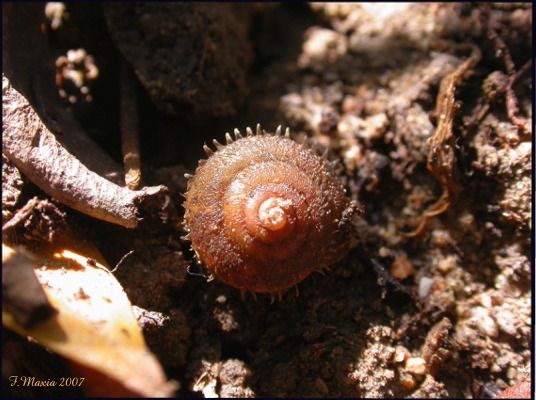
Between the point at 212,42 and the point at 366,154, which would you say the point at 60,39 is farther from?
the point at 366,154

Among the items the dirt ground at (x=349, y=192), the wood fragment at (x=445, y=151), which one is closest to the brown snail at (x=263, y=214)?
the dirt ground at (x=349, y=192)

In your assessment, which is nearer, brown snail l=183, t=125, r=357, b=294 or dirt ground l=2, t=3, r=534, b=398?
brown snail l=183, t=125, r=357, b=294

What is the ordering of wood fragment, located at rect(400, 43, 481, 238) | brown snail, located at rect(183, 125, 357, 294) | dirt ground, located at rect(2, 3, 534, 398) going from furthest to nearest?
wood fragment, located at rect(400, 43, 481, 238) < dirt ground, located at rect(2, 3, 534, 398) < brown snail, located at rect(183, 125, 357, 294)

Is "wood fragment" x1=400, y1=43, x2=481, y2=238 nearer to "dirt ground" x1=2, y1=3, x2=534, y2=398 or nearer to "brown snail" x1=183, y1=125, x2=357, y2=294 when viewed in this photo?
"dirt ground" x1=2, y1=3, x2=534, y2=398

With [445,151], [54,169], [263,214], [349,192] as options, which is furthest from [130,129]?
[445,151]

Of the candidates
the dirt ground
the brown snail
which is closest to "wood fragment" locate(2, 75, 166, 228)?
the dirt ground

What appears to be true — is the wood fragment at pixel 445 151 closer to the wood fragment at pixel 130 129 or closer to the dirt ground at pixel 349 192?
the dirt ground at pixel 349 192

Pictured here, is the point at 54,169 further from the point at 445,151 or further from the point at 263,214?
the point at 445,151
